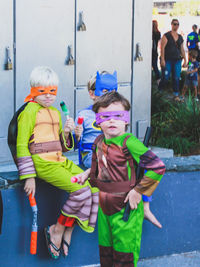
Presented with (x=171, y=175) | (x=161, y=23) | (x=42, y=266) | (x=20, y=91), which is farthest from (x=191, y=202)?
(x=161, y=23)

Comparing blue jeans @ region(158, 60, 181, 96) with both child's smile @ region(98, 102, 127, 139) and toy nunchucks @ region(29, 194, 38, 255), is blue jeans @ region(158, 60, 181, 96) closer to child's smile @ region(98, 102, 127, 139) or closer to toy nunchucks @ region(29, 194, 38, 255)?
toy nunchucks @ region(29, 194, 38, 255)

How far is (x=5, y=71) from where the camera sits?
23.4 ft

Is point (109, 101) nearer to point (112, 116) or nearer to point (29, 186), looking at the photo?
point (112, 116)

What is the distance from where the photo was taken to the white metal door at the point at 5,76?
706cm

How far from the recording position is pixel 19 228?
15.3 ft

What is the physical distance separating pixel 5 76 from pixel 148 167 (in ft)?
12.0

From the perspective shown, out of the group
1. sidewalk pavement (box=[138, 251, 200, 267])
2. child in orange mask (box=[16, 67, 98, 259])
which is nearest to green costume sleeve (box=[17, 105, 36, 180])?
child in orange mask (box=[16, 67, 98, 259])

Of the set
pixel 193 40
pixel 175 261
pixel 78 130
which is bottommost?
pixel 175 261

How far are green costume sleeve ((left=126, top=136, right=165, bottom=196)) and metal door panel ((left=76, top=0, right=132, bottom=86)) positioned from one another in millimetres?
4081

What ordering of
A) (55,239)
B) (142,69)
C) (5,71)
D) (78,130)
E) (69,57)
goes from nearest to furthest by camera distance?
1. (55,239)
2. (78,130)
3. (5,71)
4. (69,57)
5. (142,69)

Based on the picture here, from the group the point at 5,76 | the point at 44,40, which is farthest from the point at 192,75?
the point at 5,76

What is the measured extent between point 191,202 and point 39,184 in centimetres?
142

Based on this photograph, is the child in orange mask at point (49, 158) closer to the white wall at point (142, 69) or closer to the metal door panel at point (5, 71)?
the metal door panel at point (5, 71)

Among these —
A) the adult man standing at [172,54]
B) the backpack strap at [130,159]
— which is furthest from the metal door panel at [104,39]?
the adult man standing at [172,54]
